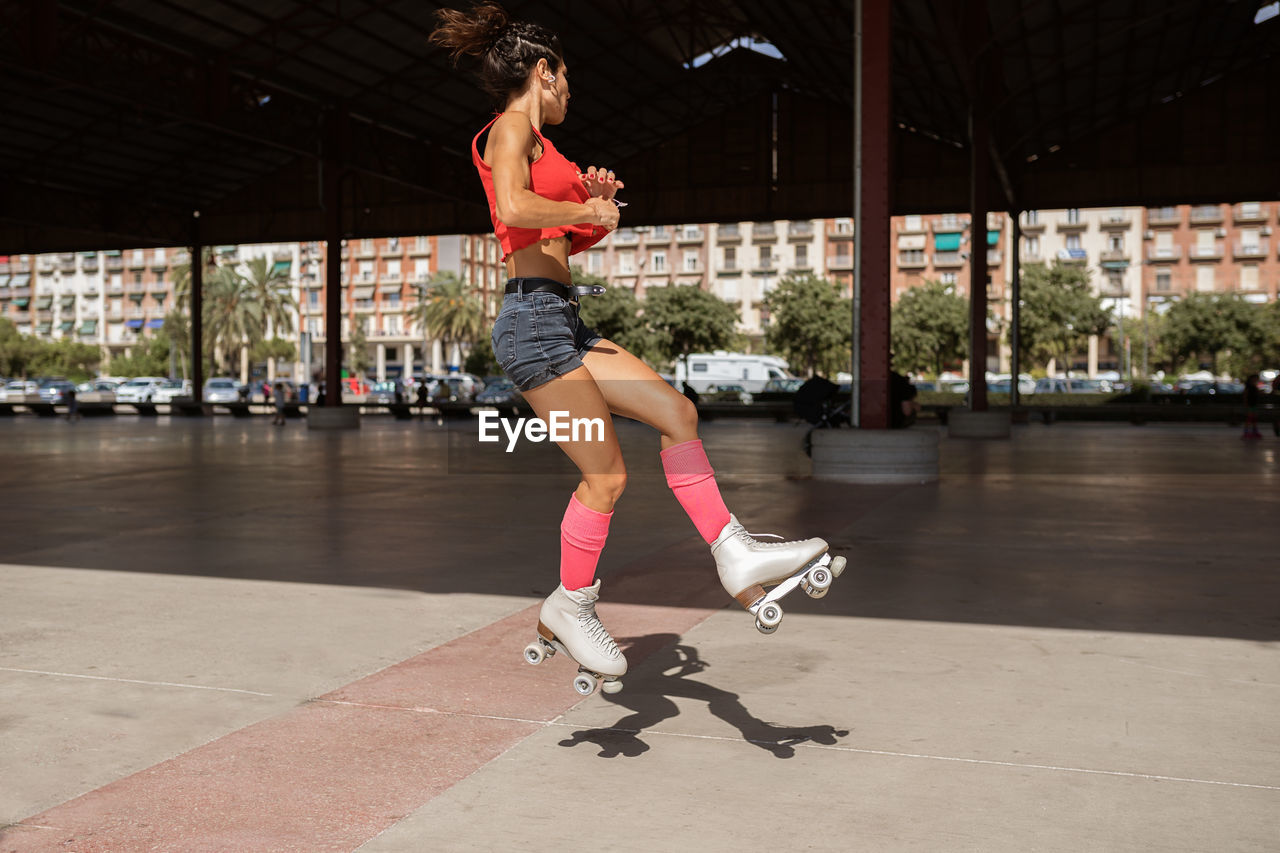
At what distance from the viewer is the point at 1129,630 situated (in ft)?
17.2

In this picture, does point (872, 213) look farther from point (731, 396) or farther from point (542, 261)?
point (731, 396)

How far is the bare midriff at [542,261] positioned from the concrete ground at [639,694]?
1410mm

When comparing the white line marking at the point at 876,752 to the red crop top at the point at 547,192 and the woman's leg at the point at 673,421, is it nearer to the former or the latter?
the woman's leg at the point at 673,421

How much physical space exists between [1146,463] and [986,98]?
10737 millimetres

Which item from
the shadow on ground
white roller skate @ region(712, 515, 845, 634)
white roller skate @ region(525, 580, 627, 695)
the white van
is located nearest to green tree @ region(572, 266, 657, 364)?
the white van

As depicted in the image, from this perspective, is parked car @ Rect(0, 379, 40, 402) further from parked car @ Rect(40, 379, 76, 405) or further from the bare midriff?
the bare midriff

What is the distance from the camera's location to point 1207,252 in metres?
93.0

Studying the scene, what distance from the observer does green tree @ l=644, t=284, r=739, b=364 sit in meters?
66.7

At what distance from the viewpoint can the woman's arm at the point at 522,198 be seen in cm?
306

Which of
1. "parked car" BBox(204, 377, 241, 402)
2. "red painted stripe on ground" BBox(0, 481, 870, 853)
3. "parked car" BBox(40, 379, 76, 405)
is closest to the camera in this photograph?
"red painted stripe on ground" BBox(0, 481, 870, 853)

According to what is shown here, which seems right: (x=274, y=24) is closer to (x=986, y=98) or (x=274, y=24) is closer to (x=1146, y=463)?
(x=986, y=98)

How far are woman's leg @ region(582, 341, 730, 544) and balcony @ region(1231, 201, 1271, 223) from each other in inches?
4002

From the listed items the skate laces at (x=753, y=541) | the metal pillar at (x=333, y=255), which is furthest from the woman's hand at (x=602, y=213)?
the metal pillar at (x=333, y=255)

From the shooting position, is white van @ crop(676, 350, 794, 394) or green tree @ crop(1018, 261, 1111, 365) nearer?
Result: white van @ crop(676, 350, 794, 394)
